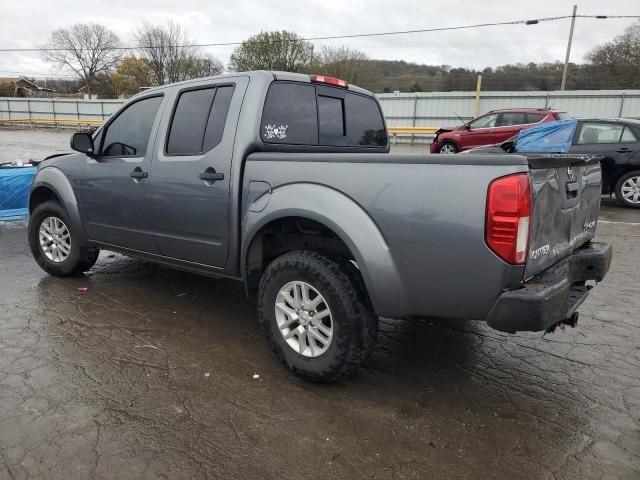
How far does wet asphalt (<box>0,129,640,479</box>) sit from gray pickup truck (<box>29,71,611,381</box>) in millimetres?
396

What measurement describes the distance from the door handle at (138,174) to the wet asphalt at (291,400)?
115 cm

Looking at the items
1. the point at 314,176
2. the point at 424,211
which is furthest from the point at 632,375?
the point at 314,176

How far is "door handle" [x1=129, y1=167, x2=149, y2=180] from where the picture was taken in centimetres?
392

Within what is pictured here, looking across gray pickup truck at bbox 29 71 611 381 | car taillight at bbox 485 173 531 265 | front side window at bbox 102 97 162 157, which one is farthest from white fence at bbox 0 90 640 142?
car taillight at bbox 485 173 531 265

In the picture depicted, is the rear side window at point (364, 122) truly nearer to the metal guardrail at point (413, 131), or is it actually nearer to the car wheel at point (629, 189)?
the car wheel at point (629, 189)

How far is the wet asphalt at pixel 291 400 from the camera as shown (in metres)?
2.34

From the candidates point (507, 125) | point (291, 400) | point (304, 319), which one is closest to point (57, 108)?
point (507, 125)

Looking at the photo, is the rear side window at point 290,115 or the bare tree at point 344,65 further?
the bare tree at point 344,65

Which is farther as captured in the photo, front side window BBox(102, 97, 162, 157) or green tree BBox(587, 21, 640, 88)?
green tree BBox(587, 21, 640, 88)

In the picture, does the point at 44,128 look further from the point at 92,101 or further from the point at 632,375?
the point at 632,375

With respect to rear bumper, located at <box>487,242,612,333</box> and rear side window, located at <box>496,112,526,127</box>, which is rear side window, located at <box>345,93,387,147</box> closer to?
rear bumper, located at <box>487,242,612,333</box>

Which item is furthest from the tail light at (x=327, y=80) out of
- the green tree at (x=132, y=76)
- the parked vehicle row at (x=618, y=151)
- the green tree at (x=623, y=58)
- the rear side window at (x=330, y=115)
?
the green tree at (x=132, y=76)

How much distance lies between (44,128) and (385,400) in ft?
135

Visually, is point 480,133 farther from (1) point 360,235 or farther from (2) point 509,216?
(2) point 509,216
